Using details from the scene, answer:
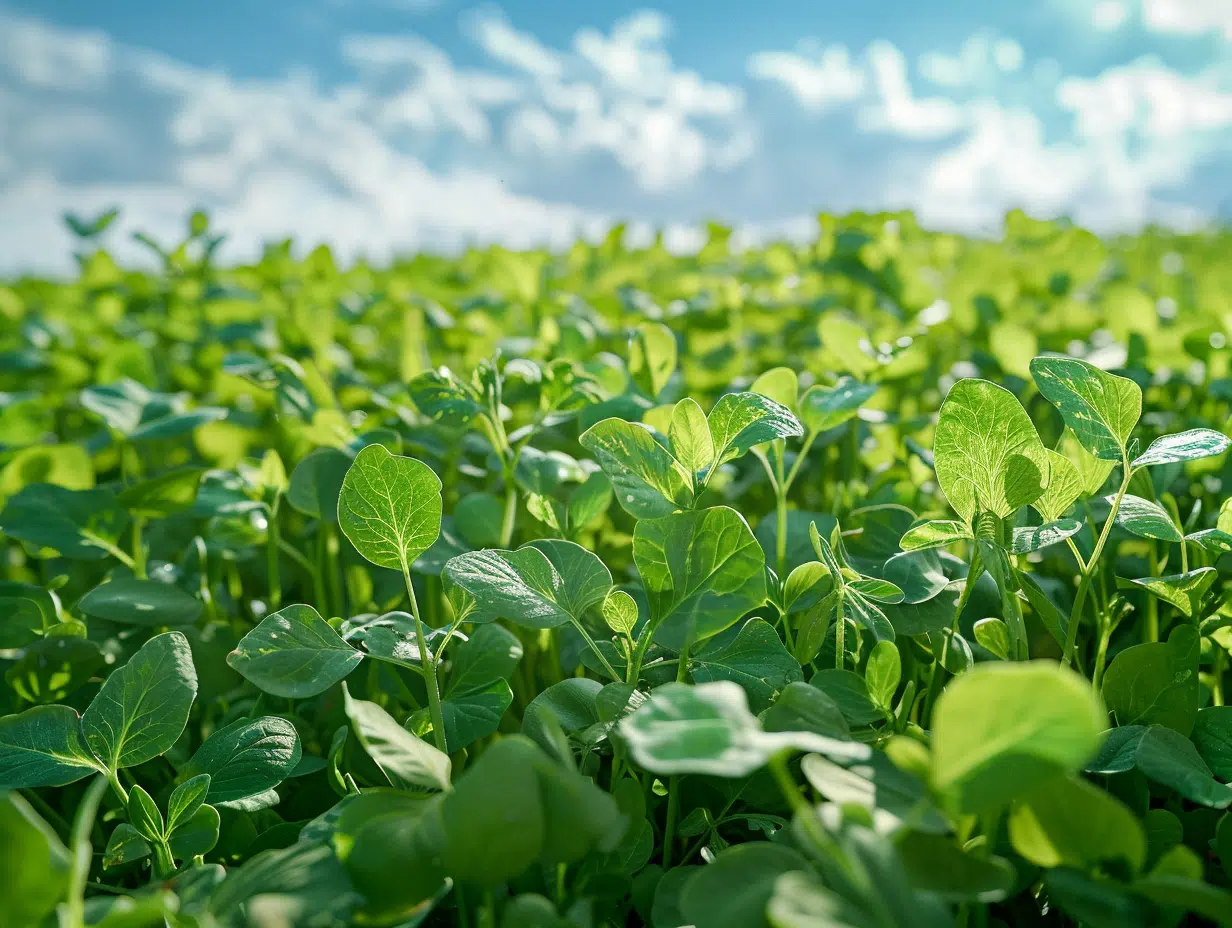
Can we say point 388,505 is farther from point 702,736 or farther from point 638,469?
point 702,736

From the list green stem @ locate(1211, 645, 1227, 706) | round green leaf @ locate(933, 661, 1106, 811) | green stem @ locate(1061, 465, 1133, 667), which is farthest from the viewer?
green stem @ locate(1211, 645, 1227, 706)

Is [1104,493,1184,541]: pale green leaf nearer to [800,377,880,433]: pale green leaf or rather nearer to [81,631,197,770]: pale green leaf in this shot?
[800,377,880,433]: pale green leaf

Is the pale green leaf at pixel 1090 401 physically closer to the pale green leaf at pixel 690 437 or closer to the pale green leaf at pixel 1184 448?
the pale green leaf at pixel 1184 448

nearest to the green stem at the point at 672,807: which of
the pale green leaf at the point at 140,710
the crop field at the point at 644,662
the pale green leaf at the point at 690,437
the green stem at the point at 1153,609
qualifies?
the crop field at the point at 644,662

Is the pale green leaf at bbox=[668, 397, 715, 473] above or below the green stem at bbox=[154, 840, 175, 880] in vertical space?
above

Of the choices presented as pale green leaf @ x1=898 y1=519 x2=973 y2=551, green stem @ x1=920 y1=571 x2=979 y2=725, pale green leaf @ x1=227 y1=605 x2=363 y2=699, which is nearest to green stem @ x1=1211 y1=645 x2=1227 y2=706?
Result: green stem @ x1=920 y1=571 x2=979 y2=725

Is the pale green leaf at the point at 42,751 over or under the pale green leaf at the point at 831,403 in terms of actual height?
under

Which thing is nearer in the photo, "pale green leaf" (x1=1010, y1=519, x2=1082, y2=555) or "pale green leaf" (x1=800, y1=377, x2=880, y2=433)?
"pale green leaf" (x1=1010, y1=519, x2=1082, y2=555)

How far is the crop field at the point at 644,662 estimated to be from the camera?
17.5 inches

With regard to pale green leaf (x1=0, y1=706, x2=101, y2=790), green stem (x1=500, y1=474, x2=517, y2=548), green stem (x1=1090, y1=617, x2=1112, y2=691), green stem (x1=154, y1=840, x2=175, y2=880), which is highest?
green stem (x1=500, y1=474, x2=517, y2=548)

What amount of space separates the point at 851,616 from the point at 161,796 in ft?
2.09

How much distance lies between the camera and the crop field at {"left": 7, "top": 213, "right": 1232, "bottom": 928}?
445 millimetres

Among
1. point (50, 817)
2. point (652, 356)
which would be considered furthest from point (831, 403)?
point (50, 817)

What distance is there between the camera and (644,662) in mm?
727
